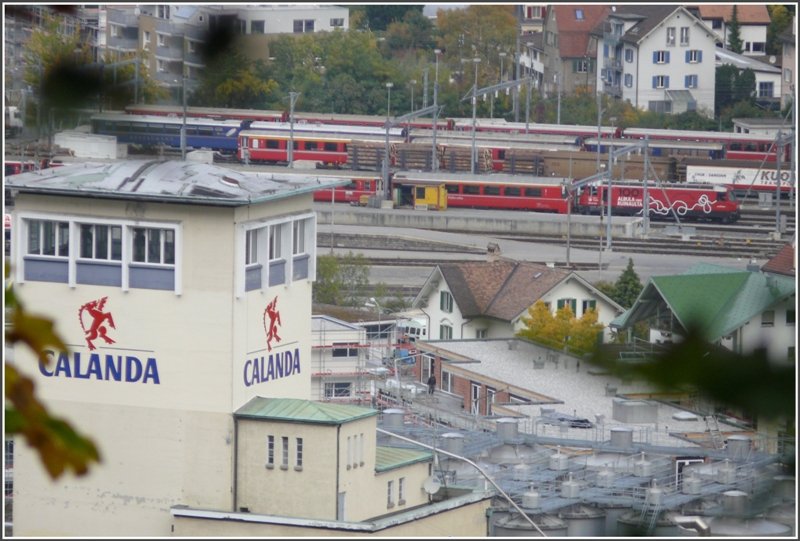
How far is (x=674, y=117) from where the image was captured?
34.9 meters

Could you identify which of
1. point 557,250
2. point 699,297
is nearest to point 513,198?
point 557,250

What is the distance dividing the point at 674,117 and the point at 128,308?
1099 inches

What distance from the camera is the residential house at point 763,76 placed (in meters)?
35.3

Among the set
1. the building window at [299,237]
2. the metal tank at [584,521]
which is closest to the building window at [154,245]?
the building window at [299,237]

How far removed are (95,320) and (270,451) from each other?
106cm

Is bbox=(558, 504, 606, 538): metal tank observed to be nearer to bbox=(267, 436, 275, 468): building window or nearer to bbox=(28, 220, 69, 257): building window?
bbox=(267, 436, 275, 468): building window

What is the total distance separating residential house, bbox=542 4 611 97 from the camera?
3881cm

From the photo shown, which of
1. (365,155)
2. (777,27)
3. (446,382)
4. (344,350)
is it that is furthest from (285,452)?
(777,27)

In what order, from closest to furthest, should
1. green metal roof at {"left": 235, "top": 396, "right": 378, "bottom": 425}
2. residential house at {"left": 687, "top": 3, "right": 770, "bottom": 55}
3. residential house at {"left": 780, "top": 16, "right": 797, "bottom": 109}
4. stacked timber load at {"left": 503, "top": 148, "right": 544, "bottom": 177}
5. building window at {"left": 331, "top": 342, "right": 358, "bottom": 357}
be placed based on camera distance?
green metal roof at {"left": 235, "top": 396, "right": 378, "bottom": 425} → building window at {"left": 331, "top": 342, "right": 358, "bottom": 357} → stacked timber load at {"left": 503, "top": 148, "right": 544, "bottom": 177} → residential house at {"left": 780, "top": 16, "right": 797, "bottom": 109} → residential house at {"left": 687, "top": 3, "right": 770, "bottom": 55}

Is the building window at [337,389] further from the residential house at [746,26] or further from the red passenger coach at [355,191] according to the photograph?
the residential house at [746,26]

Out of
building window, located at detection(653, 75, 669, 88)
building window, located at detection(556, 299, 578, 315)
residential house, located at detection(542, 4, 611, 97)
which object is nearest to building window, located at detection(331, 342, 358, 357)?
building window, located at detection(556, 299, 578, 315)

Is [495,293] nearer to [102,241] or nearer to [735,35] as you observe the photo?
[102,241]

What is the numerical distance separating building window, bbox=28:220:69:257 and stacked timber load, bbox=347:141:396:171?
2219cm

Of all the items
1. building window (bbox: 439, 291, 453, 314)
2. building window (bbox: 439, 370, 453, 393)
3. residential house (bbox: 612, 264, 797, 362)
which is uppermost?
residential house (bbox: 612, 264, 797, 362)
